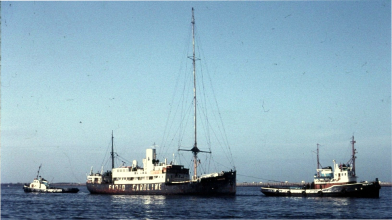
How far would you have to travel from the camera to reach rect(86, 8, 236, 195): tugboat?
84.9 meters

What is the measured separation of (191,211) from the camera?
2077 inches

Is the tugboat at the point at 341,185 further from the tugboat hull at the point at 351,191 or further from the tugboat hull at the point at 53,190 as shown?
the tugboat hull at the point at 53,190

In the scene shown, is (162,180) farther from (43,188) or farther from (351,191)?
(43,188)

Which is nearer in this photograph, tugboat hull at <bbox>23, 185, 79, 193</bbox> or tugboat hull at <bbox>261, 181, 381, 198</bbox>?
tugboat hull at <bbox>261, 181, 381, 198</bbox>

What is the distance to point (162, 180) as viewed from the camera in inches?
3541

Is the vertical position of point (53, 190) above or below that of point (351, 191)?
below

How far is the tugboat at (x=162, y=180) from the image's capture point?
84.9m

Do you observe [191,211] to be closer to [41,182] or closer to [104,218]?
[104,218]

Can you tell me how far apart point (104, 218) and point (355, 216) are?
29.3 metres

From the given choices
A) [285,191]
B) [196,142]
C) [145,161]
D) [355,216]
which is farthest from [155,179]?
[355,216]

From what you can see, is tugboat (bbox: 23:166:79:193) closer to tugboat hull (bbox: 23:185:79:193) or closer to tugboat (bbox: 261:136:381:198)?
tugboat hull (bbox: 23:185:79:193)

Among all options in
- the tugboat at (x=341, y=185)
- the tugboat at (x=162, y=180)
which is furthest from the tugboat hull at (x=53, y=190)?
the tugboat at (x=341, y=185)

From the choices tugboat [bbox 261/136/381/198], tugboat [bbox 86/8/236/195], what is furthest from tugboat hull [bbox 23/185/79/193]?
tugboat [bbox 261/136/381/198]

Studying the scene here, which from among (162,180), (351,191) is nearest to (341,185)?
(351,191)
